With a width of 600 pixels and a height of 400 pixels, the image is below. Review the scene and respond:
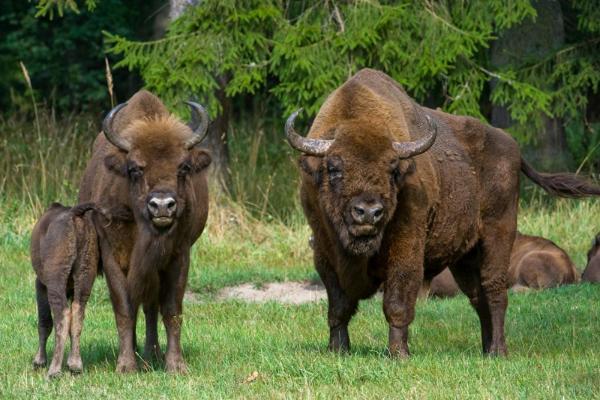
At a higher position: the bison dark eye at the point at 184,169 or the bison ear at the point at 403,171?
the bison dark eye at the point at 184,169

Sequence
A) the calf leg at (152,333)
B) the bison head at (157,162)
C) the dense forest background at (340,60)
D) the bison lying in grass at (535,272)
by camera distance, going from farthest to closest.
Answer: the dense forest background at (340,60) → the bison lying in grass at (535,272) → the calf leg at (152,333) → the bison head at (157,162)

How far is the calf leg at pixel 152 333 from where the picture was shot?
1116cm

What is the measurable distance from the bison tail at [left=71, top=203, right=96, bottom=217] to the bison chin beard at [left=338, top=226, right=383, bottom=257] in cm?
207

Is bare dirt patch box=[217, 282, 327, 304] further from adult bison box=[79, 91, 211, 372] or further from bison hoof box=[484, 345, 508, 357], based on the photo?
adult bison box=[79, 91, 211, 372]

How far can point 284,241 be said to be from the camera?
19.3m

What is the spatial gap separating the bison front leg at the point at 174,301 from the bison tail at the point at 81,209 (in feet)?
2.83

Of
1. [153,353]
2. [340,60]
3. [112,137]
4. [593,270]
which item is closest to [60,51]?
[340,60]

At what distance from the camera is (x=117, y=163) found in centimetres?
1070

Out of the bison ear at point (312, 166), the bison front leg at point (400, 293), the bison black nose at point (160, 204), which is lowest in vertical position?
the bison front leg at point (400, 293)

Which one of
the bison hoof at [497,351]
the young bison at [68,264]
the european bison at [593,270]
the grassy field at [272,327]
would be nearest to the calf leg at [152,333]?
the grassy field at [272,327]

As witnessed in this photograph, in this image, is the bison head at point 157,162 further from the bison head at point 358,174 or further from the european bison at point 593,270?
the european bison at point 593,270

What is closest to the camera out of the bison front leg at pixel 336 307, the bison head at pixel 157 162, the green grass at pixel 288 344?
the green grass at pixel 288 344

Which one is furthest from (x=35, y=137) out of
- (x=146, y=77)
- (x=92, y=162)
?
(x=92, y=162)

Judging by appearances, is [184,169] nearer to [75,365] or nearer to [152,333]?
[152,333]
